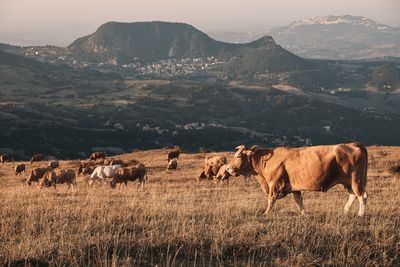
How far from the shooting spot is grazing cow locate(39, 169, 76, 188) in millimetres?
27470

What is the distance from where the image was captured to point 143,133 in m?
158

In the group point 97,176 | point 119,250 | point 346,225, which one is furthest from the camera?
point 97,176

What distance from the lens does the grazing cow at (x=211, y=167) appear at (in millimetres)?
31000

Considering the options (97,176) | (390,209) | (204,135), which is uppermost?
(390,209)

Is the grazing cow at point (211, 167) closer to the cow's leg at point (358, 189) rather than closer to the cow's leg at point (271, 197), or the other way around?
the cow's leg at point (271, 197)

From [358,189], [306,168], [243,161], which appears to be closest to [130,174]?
[243,161]

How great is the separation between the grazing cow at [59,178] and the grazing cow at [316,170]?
52.9 feet

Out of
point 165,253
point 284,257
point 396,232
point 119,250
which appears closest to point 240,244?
point 284,257

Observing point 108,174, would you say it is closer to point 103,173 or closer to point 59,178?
point 103,173

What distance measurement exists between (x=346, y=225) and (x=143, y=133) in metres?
149

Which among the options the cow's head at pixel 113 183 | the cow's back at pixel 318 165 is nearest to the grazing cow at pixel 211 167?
the cow's head at pixel 113 183

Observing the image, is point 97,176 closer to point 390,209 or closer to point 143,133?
point 390,209

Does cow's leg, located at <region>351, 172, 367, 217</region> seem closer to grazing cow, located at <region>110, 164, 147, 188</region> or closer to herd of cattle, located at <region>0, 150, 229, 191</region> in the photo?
herd of cattle, located at <region>0, 150, 229, 191</region>

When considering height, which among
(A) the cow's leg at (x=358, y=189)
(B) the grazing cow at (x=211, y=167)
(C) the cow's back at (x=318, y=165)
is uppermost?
(C) the cow's back at (x=318, y=165)
